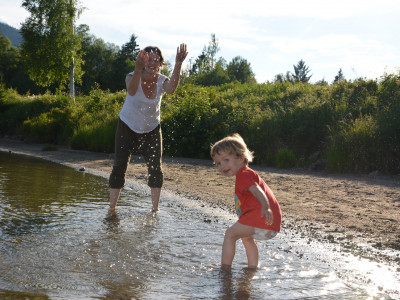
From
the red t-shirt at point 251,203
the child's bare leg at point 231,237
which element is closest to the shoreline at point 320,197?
the red t-shirt at point 251,203

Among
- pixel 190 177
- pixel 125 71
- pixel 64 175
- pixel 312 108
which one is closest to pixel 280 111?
pixel 312 108

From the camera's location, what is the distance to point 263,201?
3646mm

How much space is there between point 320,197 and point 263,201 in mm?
4500

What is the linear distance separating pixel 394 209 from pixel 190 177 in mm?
4678

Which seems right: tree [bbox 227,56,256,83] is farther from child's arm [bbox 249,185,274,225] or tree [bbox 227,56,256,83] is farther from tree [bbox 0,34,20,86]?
child's arm [bbox 249,185,274,225]

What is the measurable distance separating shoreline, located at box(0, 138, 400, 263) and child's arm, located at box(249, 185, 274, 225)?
1.55m

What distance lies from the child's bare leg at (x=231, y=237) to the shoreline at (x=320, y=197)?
1.48 meters

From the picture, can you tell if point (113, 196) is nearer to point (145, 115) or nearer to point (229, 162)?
point (145, 115)

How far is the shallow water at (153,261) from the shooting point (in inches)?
139

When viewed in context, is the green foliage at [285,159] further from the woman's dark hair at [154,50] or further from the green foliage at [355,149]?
the woman's dark hair at [154,50]

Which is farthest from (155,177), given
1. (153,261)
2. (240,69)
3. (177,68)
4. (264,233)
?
(240,69)

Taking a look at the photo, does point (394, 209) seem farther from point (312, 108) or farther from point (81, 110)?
point (81, 110)

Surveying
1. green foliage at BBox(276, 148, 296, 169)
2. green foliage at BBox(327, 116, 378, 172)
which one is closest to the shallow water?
green foliage at BBox(327, 116, 378, 172)

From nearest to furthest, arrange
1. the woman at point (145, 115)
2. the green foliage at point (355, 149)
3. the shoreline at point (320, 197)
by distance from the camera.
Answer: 1. the shoreline at point (320, 197)
2. the woman at point (145, 115)
3. the green foliage at point (355, 149)
